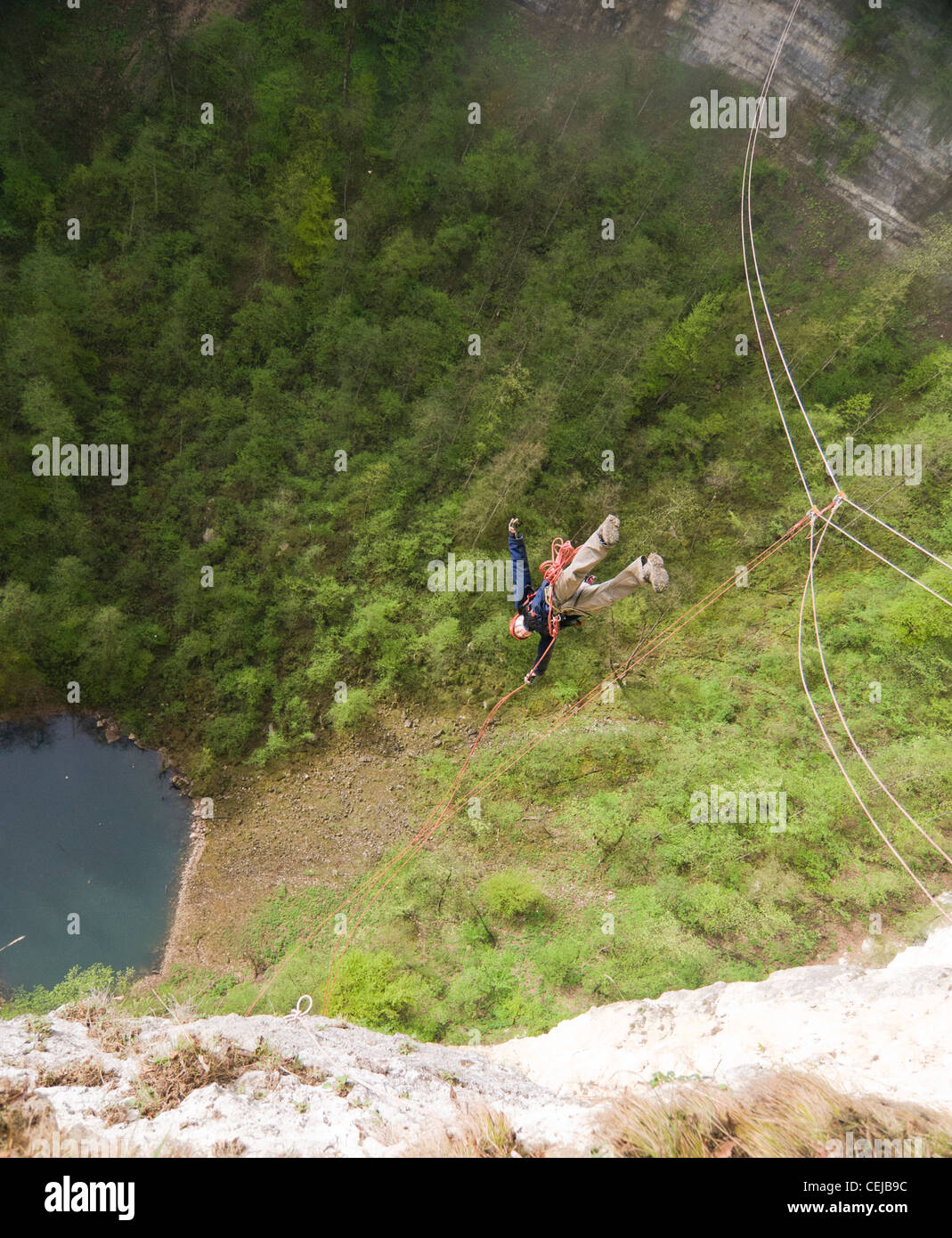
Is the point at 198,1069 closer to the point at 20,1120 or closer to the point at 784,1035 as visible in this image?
the point at 20,1120

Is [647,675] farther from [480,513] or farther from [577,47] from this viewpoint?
[577,47]

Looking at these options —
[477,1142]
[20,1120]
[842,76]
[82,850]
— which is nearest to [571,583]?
[477,1142]

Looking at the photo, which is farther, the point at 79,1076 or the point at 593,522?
the point at 593,522

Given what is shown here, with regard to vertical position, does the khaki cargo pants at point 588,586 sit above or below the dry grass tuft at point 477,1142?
above

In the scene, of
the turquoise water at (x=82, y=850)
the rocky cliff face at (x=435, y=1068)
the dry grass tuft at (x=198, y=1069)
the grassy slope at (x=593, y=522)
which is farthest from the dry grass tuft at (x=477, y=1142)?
the turquoise water at (x=82, y=850)

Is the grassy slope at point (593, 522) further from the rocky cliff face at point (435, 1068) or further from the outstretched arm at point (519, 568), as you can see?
the outstretched arm at point (519, 568)

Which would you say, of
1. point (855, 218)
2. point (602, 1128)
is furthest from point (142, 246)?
point (602, 1128)
